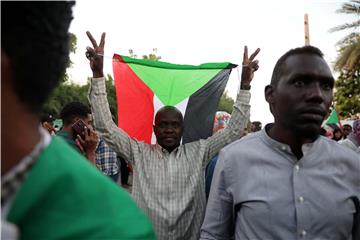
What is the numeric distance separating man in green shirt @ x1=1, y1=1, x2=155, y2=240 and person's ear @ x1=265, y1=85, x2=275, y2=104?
1469 mm

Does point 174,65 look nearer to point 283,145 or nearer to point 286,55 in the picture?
point 286,55

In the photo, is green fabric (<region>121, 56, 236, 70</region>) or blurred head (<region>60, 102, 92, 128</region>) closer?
blurred head (<region>60, 102, 92, 128</region>)

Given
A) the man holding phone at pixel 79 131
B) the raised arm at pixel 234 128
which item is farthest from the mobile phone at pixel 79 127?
the raised arm at pixel 234 128

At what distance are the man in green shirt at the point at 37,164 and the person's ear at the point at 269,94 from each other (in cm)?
147

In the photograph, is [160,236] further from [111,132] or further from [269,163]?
[269,163]

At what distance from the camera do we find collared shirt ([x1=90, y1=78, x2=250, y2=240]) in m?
3.09

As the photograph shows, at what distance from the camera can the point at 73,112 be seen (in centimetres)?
446

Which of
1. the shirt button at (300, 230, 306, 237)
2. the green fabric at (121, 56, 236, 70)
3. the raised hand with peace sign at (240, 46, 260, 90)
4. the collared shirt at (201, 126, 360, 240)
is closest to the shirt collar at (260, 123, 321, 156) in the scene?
the collared shirt at (201, 126, 360, 240)

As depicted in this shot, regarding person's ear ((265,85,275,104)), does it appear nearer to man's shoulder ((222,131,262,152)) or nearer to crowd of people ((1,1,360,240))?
crowd of people ((1,1,360,240))

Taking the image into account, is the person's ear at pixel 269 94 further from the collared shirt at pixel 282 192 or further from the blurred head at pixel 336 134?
the blurred head at pixel 336 134

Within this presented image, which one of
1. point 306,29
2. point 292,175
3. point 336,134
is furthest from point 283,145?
point 306,29

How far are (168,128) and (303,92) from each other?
1.61 meters

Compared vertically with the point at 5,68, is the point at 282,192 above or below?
below

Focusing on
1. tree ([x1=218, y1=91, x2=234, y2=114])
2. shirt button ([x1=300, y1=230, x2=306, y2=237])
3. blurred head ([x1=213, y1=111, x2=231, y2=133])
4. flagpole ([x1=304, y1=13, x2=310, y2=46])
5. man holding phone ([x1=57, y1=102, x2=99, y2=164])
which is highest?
flagpole ([x1=304, y1=13, x2=310, y2=46])
